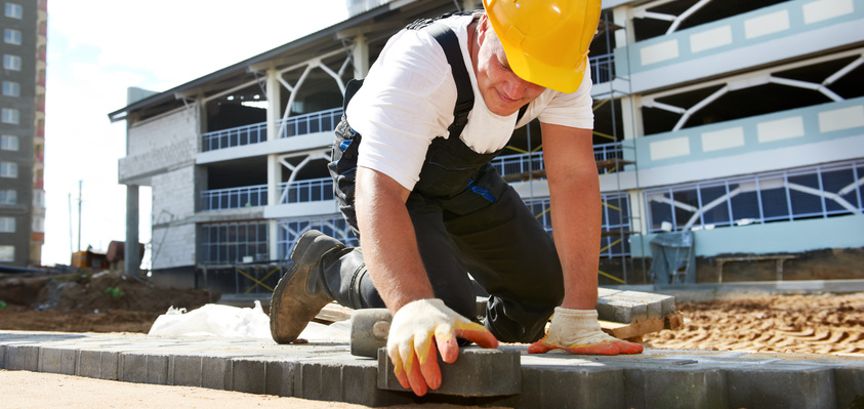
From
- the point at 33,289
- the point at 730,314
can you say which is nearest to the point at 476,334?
the point at 730,314

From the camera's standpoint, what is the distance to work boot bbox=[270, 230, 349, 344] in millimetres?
3559

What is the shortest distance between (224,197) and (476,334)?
89.1 ft

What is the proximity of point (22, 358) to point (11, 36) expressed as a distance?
53.6 meters

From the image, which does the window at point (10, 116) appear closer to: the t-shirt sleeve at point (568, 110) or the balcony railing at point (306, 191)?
the balcony railing at point (306, 191)

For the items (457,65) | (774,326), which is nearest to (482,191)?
(457,65)

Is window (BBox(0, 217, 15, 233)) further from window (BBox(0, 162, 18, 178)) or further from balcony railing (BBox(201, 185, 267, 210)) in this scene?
balcony railing (BBox(201, 185, 267, 210))

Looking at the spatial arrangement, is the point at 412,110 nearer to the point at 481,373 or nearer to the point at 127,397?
the point at 481,373

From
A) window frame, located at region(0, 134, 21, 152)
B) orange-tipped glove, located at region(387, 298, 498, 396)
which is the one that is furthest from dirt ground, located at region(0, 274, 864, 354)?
window frame, located at region(0, 134, 21, 152)

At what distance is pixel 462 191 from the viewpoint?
337 cm

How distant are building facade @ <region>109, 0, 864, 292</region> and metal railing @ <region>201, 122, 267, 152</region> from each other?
8cm

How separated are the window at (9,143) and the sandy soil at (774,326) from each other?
49238 millimetres

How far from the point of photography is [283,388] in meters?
2.59

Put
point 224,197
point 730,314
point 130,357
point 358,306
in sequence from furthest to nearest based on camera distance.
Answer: point 224,197, point 730,314, point 130,357, point 358,306

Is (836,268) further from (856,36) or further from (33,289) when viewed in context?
(33,289)
